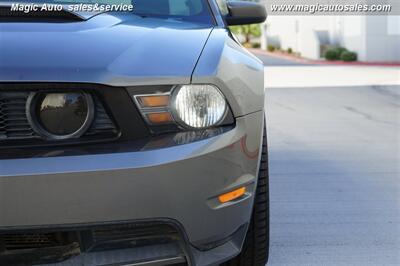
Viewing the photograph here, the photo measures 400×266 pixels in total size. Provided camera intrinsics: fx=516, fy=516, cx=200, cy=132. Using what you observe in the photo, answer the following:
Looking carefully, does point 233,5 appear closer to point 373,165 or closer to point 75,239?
point 75,239

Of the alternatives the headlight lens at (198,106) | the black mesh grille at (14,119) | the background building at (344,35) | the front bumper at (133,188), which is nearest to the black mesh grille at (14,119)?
the black mesh grille at (14,119)

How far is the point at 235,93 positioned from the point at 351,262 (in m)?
1.36

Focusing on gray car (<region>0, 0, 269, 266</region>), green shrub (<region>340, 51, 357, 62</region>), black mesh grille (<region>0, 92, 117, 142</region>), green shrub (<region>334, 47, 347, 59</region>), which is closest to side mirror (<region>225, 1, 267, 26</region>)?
gray car (<region>0, 0, 269, 266</region>)

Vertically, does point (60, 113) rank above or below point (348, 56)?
above

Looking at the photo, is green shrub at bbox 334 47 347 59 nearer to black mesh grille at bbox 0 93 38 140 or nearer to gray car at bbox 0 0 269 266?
gray car at bbox 0 0 269 266

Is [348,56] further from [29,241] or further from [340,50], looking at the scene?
[29,241]

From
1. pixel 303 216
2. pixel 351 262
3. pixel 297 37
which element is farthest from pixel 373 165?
pixel 297 37

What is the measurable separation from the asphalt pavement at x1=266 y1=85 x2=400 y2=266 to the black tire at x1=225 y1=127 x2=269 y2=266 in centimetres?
52

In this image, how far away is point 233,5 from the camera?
3.14 m

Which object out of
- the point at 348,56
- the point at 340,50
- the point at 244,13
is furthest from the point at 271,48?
the point at 244,13

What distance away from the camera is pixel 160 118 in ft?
5.90

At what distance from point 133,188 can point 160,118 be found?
0.27 metres

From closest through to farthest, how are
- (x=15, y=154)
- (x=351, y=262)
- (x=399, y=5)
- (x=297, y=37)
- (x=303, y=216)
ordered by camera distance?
(x=15, y=154), (x=351, y=262), (x=303, y=216), (x=399, y=5), (x=297, y=37)

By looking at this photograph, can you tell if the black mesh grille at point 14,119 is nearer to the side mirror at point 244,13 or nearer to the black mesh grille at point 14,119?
the black mesh grille at point 14,119
